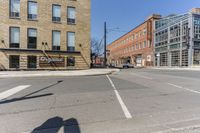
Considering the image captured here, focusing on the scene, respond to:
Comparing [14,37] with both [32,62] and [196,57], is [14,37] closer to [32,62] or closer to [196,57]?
[32,62]

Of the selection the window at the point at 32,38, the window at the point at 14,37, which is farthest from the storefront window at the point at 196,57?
the window at the point at 14,37

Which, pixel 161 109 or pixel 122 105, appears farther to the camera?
pixel 122 105

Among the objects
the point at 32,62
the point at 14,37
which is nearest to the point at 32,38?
the point at 14,37

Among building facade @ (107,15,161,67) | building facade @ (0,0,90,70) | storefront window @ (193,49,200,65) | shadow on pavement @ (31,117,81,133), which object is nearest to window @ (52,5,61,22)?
building facade @ (0,0,90,70)

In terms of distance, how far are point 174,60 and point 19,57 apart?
117 feet

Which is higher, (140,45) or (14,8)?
(14,8)

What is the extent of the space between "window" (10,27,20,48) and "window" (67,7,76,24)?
790cm

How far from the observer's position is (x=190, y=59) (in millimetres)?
38625

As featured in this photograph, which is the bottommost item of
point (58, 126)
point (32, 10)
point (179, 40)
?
point (58, 126)

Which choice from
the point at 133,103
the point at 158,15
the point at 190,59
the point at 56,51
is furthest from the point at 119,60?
the point at 133,103

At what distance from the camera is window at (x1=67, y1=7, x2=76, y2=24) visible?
93.7 feet

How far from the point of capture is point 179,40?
1651 inches

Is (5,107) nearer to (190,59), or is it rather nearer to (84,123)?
(84,123)

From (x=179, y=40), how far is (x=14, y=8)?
35.6 meters
